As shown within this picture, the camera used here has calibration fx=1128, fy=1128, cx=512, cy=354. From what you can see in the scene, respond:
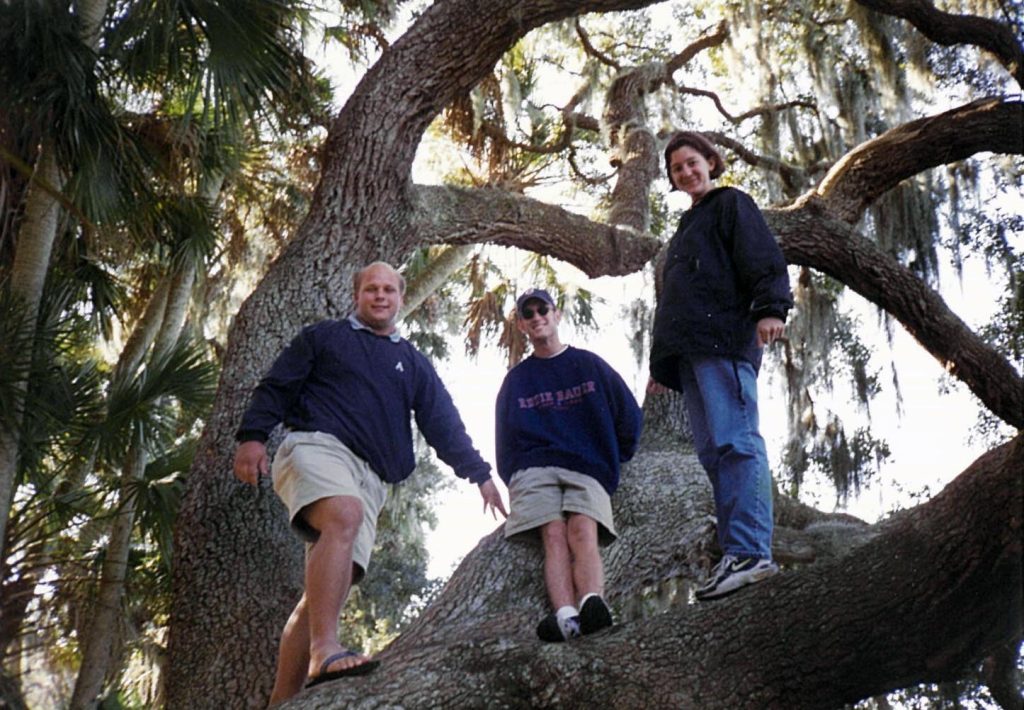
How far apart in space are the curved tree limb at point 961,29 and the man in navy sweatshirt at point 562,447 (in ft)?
12.3

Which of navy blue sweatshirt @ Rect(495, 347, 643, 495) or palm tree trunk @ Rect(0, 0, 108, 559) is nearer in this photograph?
navy blue sweatshirt @ Rect(495, 347, 643, 495)

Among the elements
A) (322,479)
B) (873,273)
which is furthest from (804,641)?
(873,273)

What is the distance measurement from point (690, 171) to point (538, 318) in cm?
73

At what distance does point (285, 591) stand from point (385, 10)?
5.65 m

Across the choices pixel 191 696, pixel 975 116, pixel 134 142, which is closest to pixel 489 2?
pixel 134 142

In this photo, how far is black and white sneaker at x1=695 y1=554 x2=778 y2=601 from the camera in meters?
3.29

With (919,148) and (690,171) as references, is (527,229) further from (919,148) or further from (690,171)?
(690,171)

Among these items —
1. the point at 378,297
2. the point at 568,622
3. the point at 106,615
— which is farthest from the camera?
the point at 106,615

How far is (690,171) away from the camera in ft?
12.3

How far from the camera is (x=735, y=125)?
31.1 feet

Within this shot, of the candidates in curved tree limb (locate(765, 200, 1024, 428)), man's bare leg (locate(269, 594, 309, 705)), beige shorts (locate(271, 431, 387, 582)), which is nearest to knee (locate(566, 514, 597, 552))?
beige shorts (locate(271, 431, 387, 582))

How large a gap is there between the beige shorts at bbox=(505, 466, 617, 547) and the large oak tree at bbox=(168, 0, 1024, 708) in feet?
1.13

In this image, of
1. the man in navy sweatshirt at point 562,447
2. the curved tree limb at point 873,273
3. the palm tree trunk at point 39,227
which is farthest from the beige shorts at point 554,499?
the palm tree trunk at point 39,227

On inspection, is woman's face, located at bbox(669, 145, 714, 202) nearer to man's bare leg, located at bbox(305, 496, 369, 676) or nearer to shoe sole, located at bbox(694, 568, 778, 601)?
shoe sole, located at bbox(694, 568, 778, 601)
